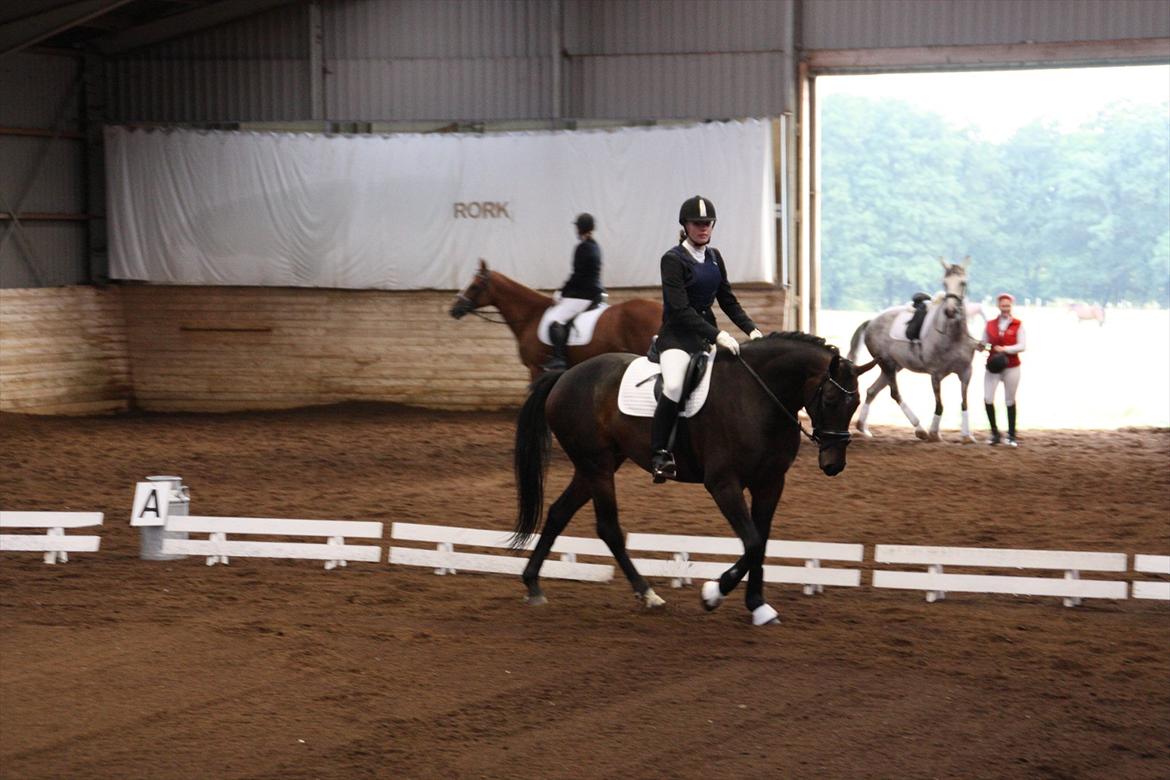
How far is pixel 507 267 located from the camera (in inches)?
675

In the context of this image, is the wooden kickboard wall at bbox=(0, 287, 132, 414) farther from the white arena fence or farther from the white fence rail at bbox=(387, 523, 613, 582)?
the white fence rail at bbox=(387, 523, 613, 582)

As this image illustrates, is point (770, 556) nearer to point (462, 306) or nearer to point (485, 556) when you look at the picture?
point (485, 556)

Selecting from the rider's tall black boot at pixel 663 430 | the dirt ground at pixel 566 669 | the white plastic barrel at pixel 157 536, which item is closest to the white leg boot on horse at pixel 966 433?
the dirt ground at pixel 566 669

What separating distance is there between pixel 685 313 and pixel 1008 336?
8.66 m

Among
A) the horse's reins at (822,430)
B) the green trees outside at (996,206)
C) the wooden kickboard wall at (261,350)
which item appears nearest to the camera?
the horse's reins at (822,430)

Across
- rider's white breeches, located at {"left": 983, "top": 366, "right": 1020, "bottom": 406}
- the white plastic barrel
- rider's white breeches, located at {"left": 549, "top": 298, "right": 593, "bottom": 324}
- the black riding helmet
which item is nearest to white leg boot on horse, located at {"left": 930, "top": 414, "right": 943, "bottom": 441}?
rider's white breeches, located at {"left": 983, "top": 366, "right": 1020, "bottom": 406}

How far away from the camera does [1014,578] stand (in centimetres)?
690

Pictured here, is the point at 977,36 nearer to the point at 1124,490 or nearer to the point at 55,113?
the point at 1124,490

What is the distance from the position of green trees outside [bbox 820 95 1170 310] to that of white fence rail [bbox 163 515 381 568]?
79.3ft

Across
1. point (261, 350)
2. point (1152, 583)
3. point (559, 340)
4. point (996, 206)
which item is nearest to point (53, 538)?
point (559, 340)

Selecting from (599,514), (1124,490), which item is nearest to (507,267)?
(1124,490)

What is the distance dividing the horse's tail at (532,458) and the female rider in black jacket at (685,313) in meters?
0.71

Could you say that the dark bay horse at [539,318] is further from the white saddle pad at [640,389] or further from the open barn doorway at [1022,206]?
the open barn doorway at [1022,206]

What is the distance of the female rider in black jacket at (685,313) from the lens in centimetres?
631
